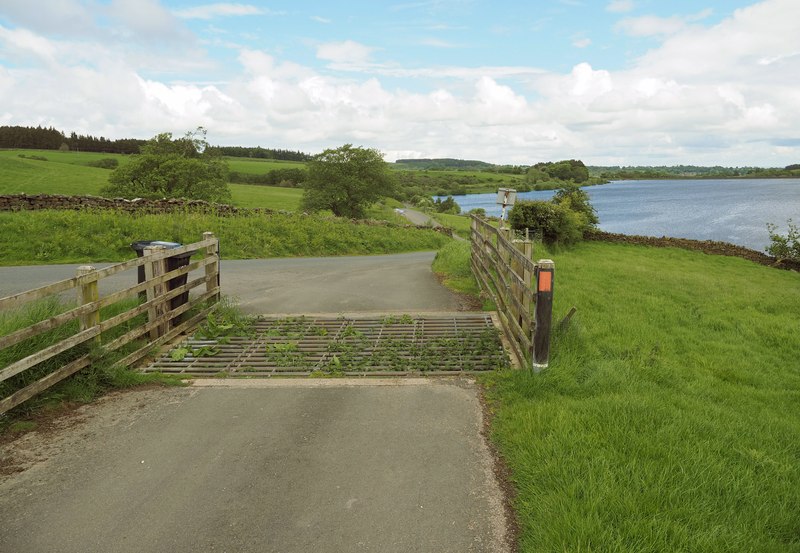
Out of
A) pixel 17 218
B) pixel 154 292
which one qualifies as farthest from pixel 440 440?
pixel 17 218

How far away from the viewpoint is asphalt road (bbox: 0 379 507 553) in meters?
3.45

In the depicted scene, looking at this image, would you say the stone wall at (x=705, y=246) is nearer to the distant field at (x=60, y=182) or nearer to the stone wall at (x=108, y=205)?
the stone wall at (x=108, y=205)

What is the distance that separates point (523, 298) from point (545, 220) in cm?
2506

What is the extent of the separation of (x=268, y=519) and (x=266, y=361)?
3553 millimetres

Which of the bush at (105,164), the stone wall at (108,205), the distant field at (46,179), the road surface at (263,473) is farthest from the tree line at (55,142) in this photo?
the road surface at (263,473)

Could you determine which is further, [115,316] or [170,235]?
[170,235]

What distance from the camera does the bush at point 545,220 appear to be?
30234mm

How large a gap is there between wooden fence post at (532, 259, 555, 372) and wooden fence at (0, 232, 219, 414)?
4626mm

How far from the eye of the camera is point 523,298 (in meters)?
6.68

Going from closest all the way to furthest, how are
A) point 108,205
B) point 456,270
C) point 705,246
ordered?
point 456,270, point 108,205, point 705,246

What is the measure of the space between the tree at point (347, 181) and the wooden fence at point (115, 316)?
4222 cm

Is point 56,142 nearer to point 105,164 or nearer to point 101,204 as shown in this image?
point 105,164

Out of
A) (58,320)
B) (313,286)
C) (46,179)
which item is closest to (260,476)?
(58,320)

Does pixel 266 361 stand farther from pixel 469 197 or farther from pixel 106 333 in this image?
pixel 469 197
